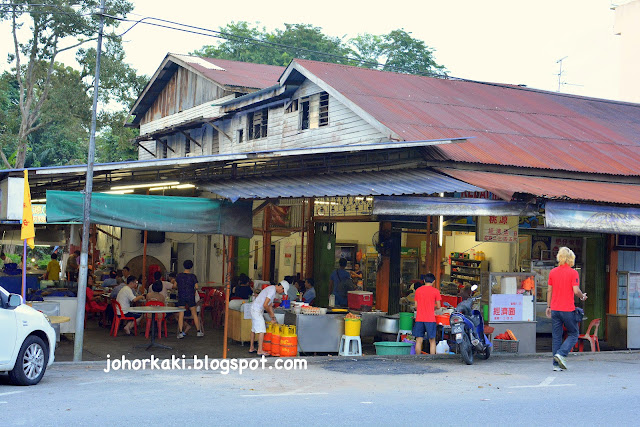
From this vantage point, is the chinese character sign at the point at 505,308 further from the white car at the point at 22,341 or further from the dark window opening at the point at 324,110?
the white car at the point at 22,341

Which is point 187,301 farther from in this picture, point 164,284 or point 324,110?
point 324,110

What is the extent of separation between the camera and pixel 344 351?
14391 mm

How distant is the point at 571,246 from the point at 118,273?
37.3 feet

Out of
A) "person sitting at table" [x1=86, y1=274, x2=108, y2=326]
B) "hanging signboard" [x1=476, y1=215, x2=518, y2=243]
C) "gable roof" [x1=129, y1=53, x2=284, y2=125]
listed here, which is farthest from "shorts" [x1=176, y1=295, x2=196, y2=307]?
"gable roof" [x1=129, y1=53, x2=284, y2=125]

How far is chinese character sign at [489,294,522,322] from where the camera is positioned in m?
15.0

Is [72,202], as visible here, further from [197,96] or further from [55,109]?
[55,109]

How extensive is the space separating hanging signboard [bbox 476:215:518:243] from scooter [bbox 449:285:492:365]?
1.97m

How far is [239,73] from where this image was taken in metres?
30.7

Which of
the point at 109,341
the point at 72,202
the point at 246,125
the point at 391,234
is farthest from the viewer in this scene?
the point at 246,125

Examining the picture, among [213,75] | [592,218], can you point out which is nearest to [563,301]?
[592,218]

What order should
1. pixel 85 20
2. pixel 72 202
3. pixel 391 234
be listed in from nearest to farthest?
pixel 72 202
pixel 391 234
pixel 85 20

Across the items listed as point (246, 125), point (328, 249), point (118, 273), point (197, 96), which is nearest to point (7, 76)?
point (197, 96)

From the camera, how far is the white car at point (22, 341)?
369 inches

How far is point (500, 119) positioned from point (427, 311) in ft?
23.5
